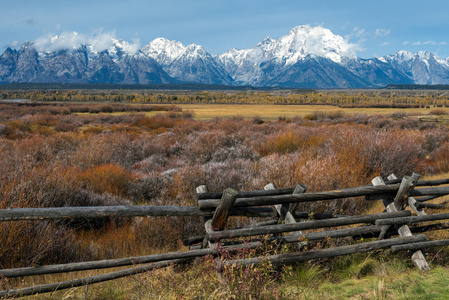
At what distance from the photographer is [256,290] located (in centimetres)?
331

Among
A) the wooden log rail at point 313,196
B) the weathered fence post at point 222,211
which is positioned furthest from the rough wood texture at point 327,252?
the wooden log rail at point 313,196

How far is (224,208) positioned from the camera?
3920mm

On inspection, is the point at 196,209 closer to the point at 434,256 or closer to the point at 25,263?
the point at 25,263

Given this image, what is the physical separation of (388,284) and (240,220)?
2.83 m

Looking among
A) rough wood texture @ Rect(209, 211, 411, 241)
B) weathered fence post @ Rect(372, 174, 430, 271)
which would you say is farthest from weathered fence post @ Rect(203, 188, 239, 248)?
weathered fence post @ Rect(372, 174, 430, 271)

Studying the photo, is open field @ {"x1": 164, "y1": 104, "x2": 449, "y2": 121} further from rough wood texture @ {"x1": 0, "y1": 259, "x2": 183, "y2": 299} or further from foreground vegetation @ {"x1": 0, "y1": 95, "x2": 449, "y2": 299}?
rough wood texture @ {"x1": 0, "y1": 259, "x2": 183, "y2": 299}

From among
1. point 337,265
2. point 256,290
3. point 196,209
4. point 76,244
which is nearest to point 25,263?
point 76,244

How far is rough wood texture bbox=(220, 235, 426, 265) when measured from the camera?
3880 mm

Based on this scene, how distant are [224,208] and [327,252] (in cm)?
159

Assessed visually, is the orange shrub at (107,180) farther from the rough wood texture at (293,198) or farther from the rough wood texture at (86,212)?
the rough wood texture at (293,198)

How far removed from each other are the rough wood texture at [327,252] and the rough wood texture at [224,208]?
0.50 meters

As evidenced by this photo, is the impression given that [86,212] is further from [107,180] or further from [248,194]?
[107,180]

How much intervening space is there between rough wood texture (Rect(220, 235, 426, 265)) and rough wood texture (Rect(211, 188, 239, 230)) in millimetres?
498

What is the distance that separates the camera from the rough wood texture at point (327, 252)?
3880 millimetres
